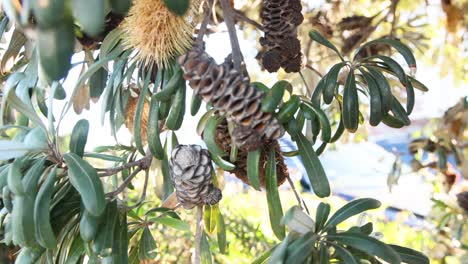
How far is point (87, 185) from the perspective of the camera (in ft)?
2.25

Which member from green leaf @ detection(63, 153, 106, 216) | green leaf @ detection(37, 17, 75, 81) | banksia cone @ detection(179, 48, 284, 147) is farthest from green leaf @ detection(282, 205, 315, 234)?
green leaf @ detection(37, 17, 75, 81)

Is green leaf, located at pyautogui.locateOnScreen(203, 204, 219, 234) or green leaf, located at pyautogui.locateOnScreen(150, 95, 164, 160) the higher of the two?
green leaf, located at pyautogui.locateOnScreen(150, 95, 164, 160)

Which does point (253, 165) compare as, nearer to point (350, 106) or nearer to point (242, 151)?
point (242, 151)

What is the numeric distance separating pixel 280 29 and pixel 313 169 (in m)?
0.30

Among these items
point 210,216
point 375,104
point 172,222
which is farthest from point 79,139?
point 375,104

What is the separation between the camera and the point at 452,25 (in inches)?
70.4

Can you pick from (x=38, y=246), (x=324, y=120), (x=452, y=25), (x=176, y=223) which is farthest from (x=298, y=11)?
(x=452, y=25)

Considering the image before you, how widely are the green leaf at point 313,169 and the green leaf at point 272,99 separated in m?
0.12

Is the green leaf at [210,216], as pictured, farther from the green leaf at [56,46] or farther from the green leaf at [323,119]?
the green leaf at [56,46]

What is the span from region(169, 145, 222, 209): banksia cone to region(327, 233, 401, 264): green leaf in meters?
0.22

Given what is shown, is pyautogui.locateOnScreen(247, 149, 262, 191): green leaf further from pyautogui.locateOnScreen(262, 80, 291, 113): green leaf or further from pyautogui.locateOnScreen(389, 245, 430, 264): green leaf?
pyautogui.locateOnScreen(389, 245, 430, 264): green leaf

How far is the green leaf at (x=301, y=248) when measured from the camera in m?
0.66

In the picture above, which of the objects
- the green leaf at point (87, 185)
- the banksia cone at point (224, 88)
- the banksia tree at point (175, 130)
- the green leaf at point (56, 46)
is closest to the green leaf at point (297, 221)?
the banksia tree at point (175, 130)

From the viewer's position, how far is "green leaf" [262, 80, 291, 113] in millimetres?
694
